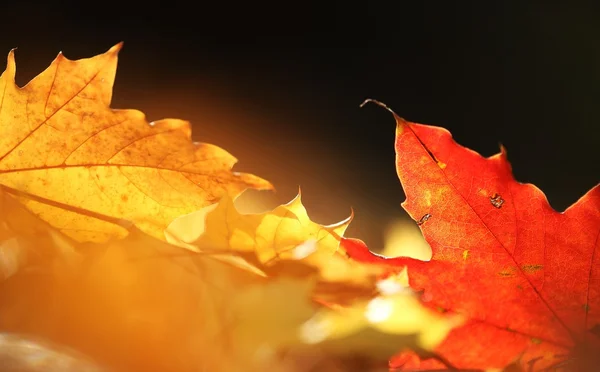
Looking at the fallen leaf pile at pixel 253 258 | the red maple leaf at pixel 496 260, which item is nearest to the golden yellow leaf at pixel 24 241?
the fallen leaf pile at pixel 253 258

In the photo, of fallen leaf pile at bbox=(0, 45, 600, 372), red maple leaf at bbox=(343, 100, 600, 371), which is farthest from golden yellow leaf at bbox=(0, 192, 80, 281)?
red maple leaf at bbox=(343, 100, 600, 371)

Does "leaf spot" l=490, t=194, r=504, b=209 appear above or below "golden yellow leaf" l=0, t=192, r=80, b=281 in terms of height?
below

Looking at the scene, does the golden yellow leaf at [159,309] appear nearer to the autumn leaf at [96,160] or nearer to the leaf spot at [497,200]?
the autumn leaf at [96,160]

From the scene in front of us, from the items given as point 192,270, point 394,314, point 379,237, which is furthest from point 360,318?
point 379,237

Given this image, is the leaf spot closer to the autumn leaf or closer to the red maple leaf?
the red maple leaf

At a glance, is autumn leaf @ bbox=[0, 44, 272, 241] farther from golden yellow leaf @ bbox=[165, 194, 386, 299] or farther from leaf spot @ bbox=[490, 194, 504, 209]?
leaf spot @ bbox=[490, 194, 504, 209]

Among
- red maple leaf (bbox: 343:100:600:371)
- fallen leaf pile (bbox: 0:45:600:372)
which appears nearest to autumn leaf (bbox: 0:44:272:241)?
fallen leaf pile (bbox: 0:45:600:372)

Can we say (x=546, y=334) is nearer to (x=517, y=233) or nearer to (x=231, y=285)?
(x=517, y=233)

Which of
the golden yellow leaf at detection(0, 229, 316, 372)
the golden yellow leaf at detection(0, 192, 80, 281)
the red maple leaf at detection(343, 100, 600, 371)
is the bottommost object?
the red maple leaf at detection(343, 100, 600, 371)

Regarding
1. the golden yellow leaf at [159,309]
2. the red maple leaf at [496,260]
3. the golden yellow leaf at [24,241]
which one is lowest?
the red maple leaf at [496,260]
